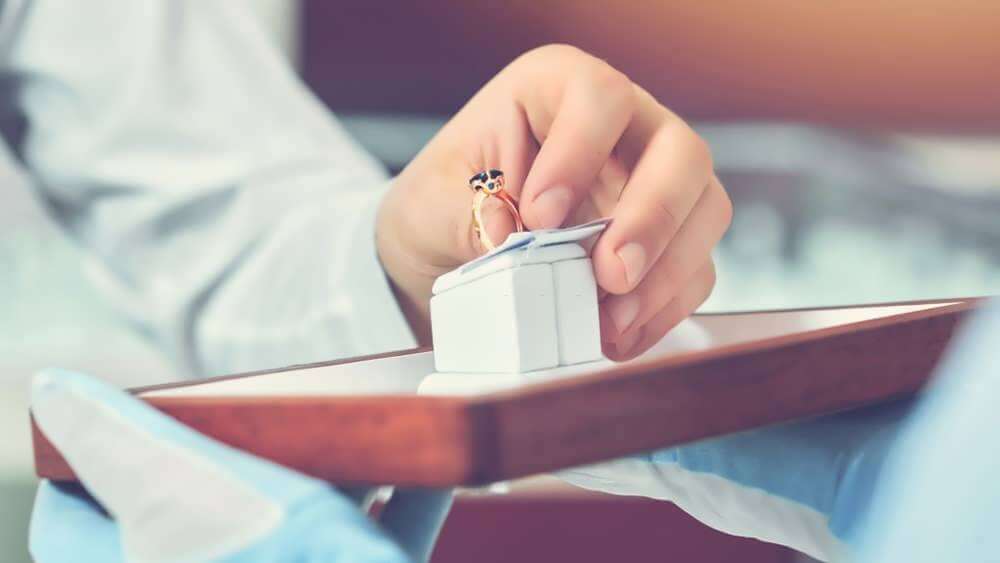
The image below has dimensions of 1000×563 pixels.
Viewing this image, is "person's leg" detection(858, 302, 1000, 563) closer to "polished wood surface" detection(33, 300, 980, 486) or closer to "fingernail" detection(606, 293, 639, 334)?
"polished wood surface" detection(33, 300, 980, 486)

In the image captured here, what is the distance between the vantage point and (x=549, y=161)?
0.36 metres

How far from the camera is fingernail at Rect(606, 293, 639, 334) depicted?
0.35 meters

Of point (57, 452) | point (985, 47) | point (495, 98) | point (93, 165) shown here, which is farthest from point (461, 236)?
point (985, 47)

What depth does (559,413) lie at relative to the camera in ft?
0.55

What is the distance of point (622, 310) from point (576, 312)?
67 mm

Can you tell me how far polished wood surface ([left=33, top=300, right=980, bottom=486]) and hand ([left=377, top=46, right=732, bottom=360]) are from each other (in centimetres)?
10

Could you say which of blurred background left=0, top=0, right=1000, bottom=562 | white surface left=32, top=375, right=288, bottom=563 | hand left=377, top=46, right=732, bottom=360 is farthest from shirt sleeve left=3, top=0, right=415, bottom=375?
white surface left=32, top=375, right=288, bottom=563

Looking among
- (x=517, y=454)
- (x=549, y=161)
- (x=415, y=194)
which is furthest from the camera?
(x=415, y=194)

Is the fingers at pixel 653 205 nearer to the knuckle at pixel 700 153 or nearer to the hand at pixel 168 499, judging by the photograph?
the knuckle at pixel 700 153

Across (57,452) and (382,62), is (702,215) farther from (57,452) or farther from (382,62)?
(382,62)

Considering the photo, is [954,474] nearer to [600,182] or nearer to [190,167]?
[600,182]

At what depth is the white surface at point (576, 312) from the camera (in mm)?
282

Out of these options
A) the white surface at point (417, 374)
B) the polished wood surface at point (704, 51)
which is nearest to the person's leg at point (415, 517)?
the white surface at point (417, 374)

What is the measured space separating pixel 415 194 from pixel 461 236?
69 millimetres
